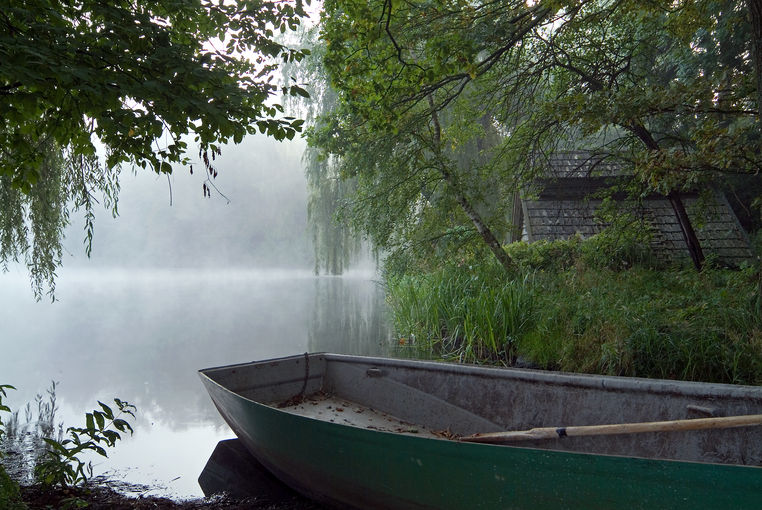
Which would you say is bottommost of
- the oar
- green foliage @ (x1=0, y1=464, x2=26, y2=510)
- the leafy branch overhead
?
green foliage @ (x1=0, y1=464, x2=26, y2=510)

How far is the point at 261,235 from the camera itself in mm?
44219

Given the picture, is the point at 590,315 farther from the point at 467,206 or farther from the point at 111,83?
the point at 111,83

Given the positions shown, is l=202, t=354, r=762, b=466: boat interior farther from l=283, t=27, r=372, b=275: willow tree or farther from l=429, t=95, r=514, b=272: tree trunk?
l=283, t=27, r=372, b=275: willow tree

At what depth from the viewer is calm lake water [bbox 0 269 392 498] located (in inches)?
196

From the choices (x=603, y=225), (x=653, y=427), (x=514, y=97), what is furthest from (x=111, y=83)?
(x=603, y=225)

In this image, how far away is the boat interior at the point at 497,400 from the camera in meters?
2.85

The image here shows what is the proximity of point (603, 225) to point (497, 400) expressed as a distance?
6825mm

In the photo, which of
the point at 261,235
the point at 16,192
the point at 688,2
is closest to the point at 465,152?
the point at 688,2

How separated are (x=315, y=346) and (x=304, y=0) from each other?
25.2 ft

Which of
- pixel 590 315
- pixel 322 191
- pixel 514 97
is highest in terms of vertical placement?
pixel 514 97

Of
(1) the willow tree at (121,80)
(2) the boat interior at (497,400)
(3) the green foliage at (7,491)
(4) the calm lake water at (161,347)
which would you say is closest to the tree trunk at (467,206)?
(4) the calm lake water at (161,347)

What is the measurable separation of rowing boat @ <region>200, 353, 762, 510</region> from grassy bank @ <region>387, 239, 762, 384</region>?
173 cm

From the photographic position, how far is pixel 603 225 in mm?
9609

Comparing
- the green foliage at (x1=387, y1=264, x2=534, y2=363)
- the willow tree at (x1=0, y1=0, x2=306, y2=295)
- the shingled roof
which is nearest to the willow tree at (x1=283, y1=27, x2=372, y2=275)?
the shingled roof
